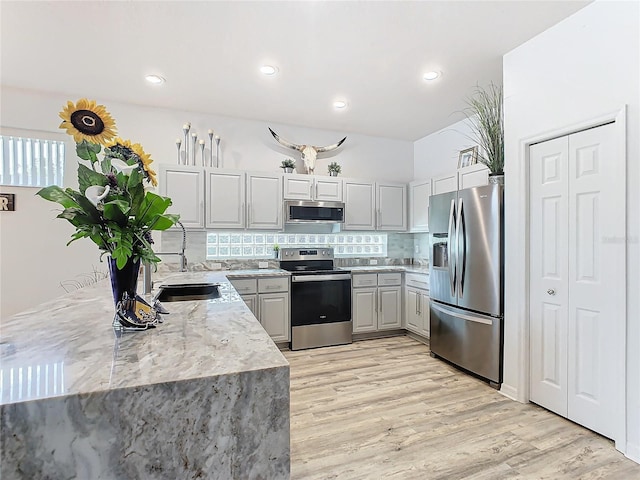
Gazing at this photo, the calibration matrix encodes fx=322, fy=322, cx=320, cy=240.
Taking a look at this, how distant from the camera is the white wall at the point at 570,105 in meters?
1.94

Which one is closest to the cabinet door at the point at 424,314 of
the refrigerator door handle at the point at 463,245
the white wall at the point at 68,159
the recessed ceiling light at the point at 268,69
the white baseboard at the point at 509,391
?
the refrigerator door handle at the point at 463,245

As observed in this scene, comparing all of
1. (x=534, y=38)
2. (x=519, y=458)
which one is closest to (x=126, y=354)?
(x=519, y=458)

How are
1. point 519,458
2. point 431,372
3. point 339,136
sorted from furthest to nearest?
point 339,136
point 431,372
point 519,458

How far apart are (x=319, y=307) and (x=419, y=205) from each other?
2003 mm

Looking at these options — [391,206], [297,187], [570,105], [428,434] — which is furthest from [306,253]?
[570,105]

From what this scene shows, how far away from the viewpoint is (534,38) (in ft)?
8.25

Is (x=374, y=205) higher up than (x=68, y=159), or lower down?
lower down

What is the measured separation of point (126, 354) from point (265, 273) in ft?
9.51

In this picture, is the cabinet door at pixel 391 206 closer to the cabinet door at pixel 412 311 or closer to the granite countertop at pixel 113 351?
the cabinet door at pixel 412 311

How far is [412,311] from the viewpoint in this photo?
4.29 m

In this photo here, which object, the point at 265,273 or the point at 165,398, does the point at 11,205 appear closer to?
the point at 265,273

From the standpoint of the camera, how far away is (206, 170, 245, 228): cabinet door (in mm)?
3834

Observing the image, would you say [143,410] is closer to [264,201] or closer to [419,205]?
[264,201]

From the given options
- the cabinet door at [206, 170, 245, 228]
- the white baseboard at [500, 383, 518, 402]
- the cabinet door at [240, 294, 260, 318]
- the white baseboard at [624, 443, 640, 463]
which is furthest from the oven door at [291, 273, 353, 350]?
the white baseboard at [624, 443, 640, 463]
